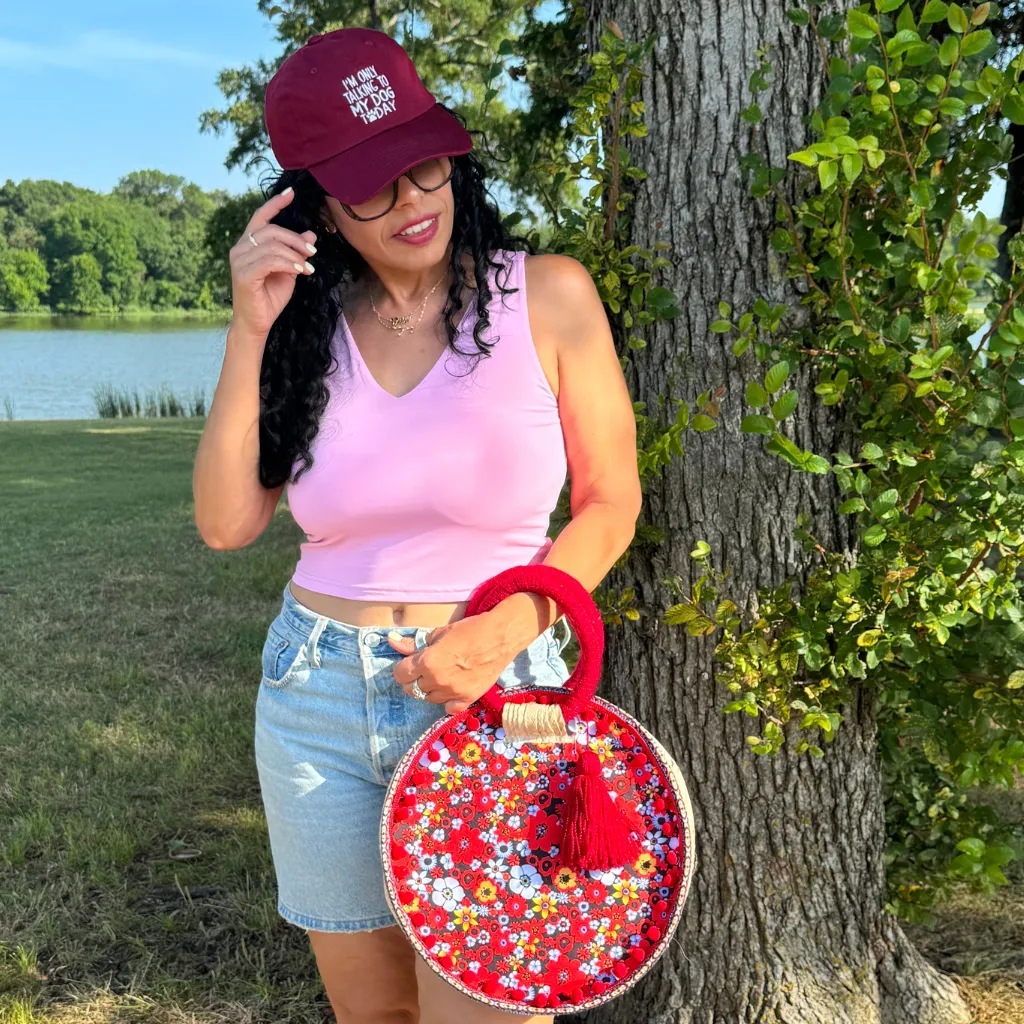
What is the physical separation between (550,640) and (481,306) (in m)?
0.56

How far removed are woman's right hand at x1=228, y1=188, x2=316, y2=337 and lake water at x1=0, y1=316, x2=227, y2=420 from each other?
10535 mm

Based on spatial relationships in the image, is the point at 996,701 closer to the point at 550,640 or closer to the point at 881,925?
the point at 881,925

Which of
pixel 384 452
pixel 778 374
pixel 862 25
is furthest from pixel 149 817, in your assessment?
pixel 862 25

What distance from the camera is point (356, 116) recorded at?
1.64 m

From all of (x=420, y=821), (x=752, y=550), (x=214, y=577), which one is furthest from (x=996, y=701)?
(x=214, y=577)

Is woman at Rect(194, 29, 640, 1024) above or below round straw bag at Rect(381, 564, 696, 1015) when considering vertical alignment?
above

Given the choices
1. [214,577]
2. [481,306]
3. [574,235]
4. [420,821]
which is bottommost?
[214,577]

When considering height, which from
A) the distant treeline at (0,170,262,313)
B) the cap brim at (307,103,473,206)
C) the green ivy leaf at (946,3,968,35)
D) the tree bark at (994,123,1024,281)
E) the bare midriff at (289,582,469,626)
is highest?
the distant treeline at (0,170,262,313)

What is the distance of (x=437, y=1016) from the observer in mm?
1672

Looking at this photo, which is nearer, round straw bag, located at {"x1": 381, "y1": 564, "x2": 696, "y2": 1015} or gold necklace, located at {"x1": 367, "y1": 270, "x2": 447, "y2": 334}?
round straw bag, located at {"x1": 381, "y1": 564, "x2": 696, "y2": 1015}

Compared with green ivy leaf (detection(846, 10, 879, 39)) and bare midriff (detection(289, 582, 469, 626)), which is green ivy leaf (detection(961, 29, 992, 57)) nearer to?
green ivy leaf (detection(846, 10, 879, 39))

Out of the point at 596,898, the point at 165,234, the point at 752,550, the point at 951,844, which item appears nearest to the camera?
the point at 596,898

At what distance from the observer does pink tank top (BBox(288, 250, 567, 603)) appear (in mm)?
1644

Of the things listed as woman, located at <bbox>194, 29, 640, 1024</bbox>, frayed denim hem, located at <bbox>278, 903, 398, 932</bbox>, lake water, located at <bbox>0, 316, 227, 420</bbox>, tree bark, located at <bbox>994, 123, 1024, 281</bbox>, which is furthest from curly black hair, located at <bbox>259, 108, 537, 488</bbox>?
lake water, located at <bbox>0, 316, 227, 420</bbox>
